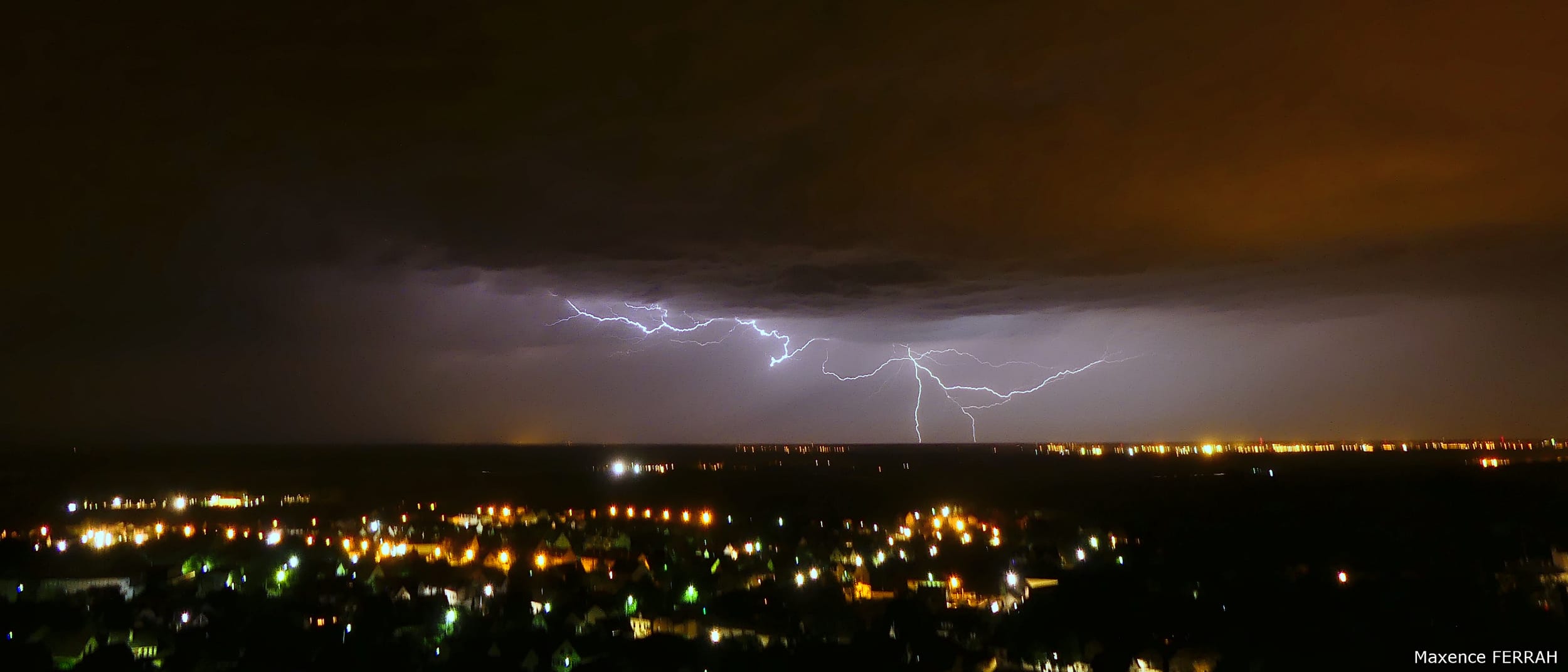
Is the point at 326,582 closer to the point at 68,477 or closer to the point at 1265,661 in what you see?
the point at 1265,661

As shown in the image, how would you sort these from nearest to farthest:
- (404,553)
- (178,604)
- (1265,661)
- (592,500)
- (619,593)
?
1. (1265,661)
2. (178,604)
3. (619,593)
4. (404,553)
5. (592,500)

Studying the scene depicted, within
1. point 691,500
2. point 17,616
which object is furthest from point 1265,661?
point 691,500

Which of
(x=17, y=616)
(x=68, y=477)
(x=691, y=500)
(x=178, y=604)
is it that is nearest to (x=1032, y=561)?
(x=178, y=604)

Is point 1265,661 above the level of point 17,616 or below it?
below

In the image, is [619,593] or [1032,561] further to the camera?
[1032,561]

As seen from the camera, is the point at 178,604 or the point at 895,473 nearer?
the point at 178,604

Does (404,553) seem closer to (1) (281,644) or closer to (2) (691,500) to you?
(1) (281,644)

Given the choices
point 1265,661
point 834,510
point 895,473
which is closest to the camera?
point 1265,661

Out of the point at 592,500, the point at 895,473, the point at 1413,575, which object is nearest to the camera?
the point at 1413,575

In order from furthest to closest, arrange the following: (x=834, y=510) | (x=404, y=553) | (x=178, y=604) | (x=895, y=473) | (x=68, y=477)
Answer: (x=895, y=473), (x=68, y=477), (x=834, y=510), (x=404, y=553), (x=178, y=604)
